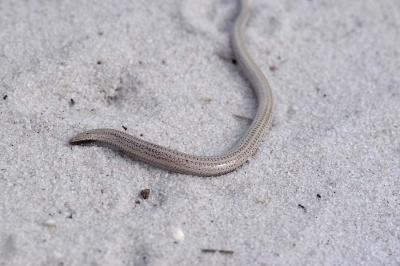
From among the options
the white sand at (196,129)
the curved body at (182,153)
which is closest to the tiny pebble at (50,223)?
the white sand at (196,129)

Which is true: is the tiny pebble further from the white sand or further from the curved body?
the curved body

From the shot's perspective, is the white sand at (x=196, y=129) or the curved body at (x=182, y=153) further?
the curved body at (x=182, y=153)

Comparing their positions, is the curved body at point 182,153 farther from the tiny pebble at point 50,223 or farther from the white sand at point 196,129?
the tiny pebble at point 50,223

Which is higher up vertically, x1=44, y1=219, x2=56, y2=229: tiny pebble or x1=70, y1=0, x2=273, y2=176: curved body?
x1=70, y1=0, x2=273, y2=176: curved body

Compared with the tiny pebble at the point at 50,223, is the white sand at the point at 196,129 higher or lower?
higher

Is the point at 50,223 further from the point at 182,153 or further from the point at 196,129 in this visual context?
the point at 196,129

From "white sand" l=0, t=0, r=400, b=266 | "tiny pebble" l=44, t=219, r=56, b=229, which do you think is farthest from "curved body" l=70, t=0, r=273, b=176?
"tiny pebble" l=44, t=219, r=56, b=229

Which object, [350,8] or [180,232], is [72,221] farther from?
[350,8]

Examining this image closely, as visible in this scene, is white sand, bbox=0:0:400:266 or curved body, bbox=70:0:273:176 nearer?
white sand, bbox=0:0:400:266

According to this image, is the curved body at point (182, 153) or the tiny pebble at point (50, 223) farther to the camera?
the curved body at point (182, 153)
